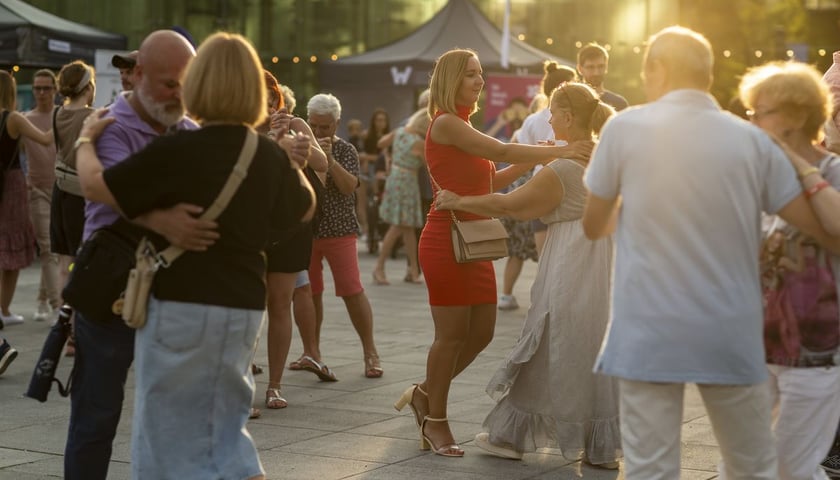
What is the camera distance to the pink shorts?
9.24 metres

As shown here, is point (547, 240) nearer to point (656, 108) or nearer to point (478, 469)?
point (478, 469)

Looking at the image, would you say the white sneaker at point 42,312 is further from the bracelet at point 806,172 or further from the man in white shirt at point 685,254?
the bracelet at point 806,172

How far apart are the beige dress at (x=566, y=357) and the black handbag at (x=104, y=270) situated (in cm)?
238

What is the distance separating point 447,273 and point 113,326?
2.31 metres

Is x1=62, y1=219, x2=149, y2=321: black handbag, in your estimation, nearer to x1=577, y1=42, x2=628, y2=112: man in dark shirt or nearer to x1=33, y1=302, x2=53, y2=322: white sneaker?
x1=577, y1=42, x2=628, y2=112: man in dark shirt

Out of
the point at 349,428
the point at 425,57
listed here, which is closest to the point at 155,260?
the point at 349,428

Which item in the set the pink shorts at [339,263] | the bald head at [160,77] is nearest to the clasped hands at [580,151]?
the bald head at [160,77]

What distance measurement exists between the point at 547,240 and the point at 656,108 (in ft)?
7.79

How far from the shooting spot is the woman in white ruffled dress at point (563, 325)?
6320 millimetres

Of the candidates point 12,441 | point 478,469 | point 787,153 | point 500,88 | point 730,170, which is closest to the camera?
point 730,170

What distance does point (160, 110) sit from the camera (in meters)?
4.72

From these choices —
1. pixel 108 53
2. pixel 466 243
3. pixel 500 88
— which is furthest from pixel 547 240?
pixel 500 88

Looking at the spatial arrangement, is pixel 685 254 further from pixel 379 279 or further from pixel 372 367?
pixel 379 279

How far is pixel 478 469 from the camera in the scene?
6.39m
